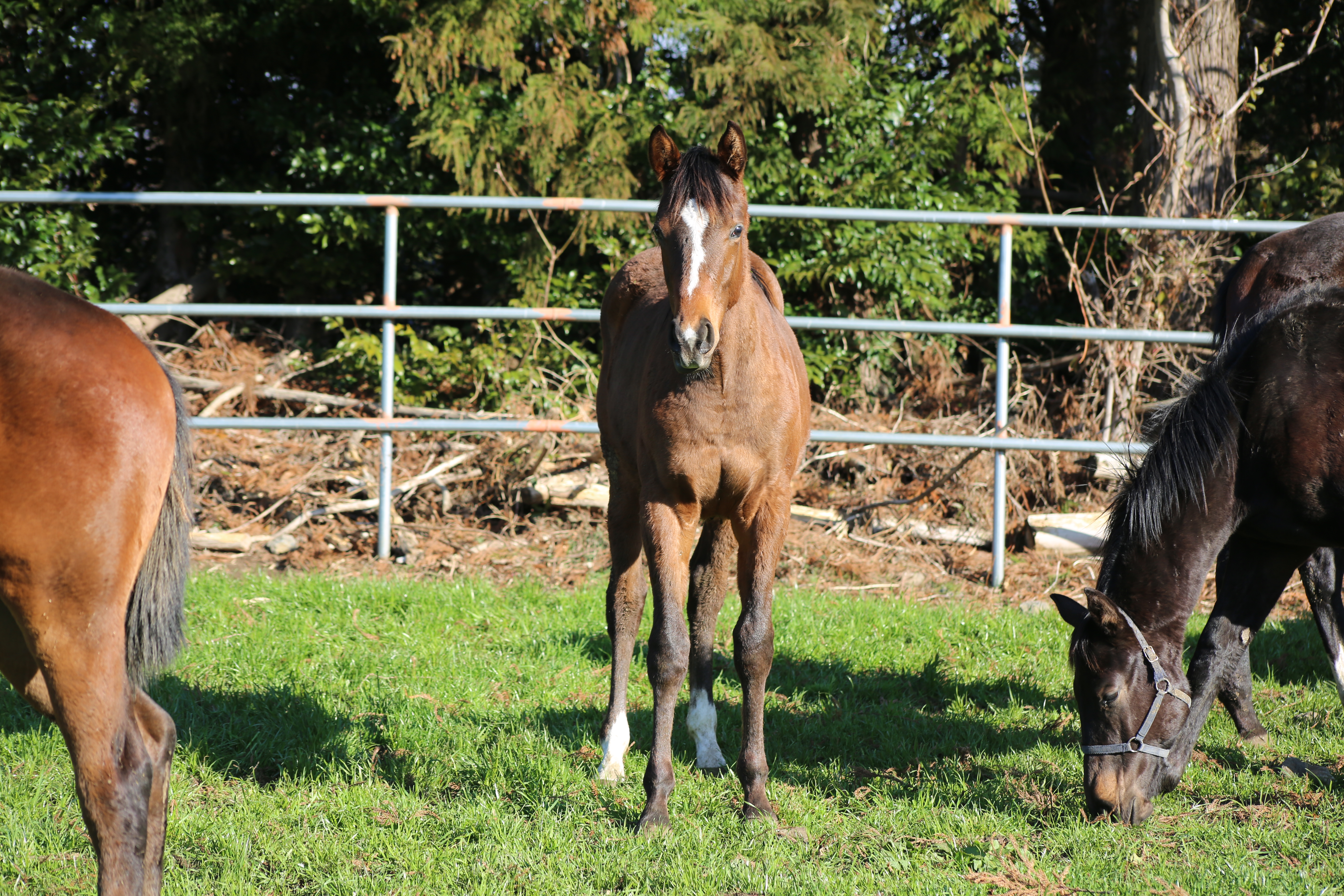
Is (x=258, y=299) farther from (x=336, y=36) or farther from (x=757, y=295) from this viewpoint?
(x=757, y=295)

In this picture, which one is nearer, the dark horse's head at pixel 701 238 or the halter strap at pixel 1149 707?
the dark horse's head at pixel 701 238

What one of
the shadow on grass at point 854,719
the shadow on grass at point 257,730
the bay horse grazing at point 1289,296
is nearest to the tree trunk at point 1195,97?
the bay horse grazing at point 1289,296

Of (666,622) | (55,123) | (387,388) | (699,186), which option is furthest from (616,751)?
(55,123)

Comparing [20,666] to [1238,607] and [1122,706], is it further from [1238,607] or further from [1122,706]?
[1238,607]

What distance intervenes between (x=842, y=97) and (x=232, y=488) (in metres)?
5.35

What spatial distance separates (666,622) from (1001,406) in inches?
132

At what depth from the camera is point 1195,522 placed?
3293 millimetres

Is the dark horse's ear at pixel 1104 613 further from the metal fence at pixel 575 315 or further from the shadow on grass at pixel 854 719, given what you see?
the metal fence at pixel 575 315

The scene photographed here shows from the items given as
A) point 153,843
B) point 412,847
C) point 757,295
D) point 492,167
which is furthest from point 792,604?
point 492,167

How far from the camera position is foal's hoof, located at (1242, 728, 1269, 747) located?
12.3 feet

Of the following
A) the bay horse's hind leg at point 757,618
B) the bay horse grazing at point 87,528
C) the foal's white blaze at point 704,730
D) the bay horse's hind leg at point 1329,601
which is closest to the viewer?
the bay horse grazing at point 87,528

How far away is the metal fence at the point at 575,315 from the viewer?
560cm

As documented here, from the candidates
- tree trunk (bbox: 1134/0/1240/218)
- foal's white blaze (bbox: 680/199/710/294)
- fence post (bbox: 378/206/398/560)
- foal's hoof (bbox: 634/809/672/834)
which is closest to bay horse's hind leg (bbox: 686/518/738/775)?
foal's hoof (bbox: 634/809/672/834)

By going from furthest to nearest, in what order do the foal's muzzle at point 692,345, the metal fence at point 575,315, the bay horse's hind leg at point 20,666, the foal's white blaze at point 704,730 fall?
the metal fence at point 575,315
the foal's white blaze at point 704,730
the foal's muzzle at point 692,345
the bay horse's hind leg at point 20,666
